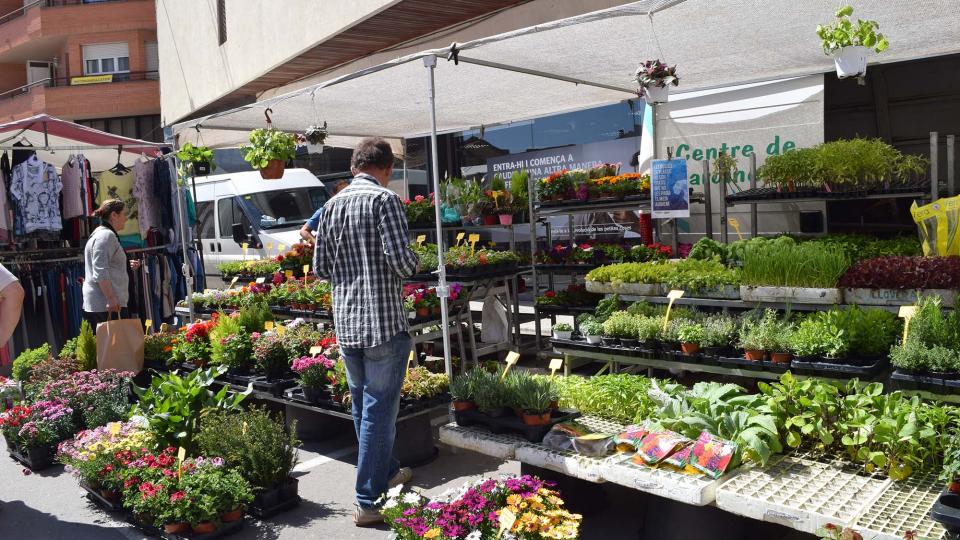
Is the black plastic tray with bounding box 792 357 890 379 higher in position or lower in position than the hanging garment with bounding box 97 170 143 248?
lower

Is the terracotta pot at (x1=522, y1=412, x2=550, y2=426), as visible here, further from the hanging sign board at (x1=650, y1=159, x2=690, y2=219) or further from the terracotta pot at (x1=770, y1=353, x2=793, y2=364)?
the hanging sign board at (x1=650, y1=159, x2=690, y2=219)

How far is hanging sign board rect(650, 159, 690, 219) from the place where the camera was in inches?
263

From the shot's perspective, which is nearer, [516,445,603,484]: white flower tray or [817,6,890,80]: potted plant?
[516,445,603,484]: white flower tray

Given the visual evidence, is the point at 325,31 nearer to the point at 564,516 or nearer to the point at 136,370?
the point at 136,370

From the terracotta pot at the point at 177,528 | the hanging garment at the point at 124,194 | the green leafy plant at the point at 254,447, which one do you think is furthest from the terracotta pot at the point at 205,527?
the hanging garment at the point at 124,194

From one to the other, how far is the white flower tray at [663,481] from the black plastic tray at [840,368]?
145 centimetres

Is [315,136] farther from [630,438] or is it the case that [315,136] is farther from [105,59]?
[105,59]

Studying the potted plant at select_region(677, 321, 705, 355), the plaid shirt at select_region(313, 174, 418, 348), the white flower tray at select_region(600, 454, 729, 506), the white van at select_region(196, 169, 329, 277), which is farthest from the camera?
the white van at select_region(196, 169, 329, 277)

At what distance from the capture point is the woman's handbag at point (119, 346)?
22.5 ft

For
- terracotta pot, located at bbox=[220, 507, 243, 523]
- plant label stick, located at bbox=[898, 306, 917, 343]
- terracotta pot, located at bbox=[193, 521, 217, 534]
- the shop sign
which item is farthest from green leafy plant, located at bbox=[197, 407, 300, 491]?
the shop sign

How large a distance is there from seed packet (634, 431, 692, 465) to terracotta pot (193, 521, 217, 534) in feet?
7.89

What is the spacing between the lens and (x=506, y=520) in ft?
10.2

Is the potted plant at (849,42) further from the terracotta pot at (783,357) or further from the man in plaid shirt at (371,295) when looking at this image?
the man in plaid shirt at (371,295)

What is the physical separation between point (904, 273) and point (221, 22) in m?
16.3
